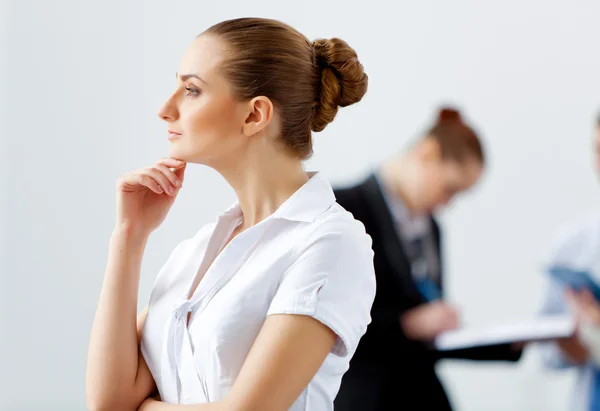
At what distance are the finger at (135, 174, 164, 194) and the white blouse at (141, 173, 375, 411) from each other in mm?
168

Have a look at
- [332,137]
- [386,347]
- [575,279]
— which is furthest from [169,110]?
[332,137]

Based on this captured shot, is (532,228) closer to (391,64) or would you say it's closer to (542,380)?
(542,380)

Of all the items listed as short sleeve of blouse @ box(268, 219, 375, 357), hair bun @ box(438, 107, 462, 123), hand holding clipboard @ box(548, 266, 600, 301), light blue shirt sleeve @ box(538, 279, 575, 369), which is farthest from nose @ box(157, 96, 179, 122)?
light blue shirt sleeve @ box(538, 279, 575, 369)

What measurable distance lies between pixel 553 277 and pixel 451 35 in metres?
1.65

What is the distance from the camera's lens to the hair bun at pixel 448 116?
292 centimetres

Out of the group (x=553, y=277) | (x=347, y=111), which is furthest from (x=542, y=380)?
(x=347, y=111)

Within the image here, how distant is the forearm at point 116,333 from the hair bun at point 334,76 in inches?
15.7

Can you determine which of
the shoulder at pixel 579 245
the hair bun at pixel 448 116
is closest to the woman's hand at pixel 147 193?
the hair bun at pixel 448 116

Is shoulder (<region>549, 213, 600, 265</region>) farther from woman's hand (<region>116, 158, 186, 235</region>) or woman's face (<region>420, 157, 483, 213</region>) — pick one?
woman's hand (<region>116, 158, 186, 235</region>)

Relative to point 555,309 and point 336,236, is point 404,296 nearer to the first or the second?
point 555,309

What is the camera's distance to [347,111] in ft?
14.0

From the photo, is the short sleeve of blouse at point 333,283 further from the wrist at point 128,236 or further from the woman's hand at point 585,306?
the woman's hand at point 585,306

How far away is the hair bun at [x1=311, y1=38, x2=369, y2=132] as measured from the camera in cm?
133

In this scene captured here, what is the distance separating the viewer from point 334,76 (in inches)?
52.8
